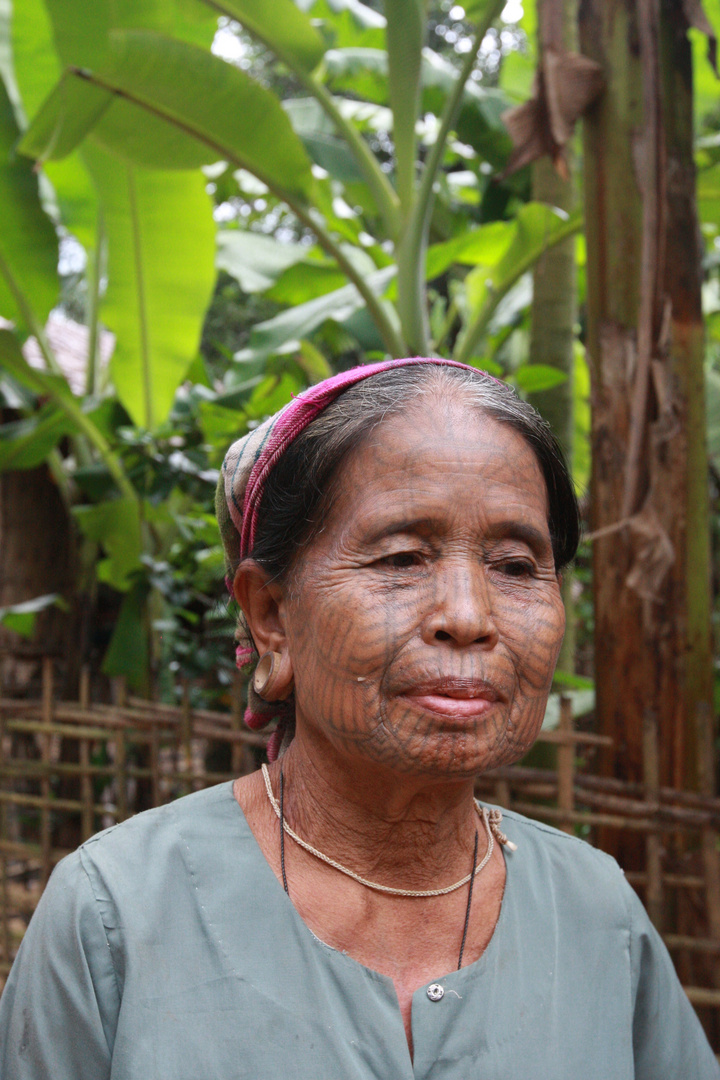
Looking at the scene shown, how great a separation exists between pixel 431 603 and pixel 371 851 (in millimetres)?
399

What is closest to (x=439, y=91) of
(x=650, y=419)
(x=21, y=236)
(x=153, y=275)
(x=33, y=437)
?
(x=153, y=275)

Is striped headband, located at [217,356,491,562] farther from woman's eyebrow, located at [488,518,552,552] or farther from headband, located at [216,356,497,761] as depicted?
woman's eyebrow, located at [488,518,552,552]

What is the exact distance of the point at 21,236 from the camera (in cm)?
400

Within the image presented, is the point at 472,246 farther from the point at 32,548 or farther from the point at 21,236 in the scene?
the point at 32,548

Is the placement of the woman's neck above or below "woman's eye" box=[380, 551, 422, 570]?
below

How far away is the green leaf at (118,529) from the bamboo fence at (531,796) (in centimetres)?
63

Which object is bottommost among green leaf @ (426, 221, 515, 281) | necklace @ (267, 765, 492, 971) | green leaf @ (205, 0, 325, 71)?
necklace @ (267, 765, 492, 971)

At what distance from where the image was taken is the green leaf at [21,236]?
3.94 metres

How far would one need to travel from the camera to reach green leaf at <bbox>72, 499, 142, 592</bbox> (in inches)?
153

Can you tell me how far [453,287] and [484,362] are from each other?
104 inches

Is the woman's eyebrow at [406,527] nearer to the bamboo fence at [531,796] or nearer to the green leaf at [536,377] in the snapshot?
the bamboo fence at [531,796]

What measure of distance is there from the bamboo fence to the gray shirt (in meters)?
1.00

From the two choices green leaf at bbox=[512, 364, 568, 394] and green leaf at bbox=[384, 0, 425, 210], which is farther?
green leaf at bbox=[384, 0, 425, 210]

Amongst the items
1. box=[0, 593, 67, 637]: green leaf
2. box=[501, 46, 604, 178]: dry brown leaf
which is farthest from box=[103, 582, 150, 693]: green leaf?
box=[501, 46, 604, 178]: dry brown leaf
